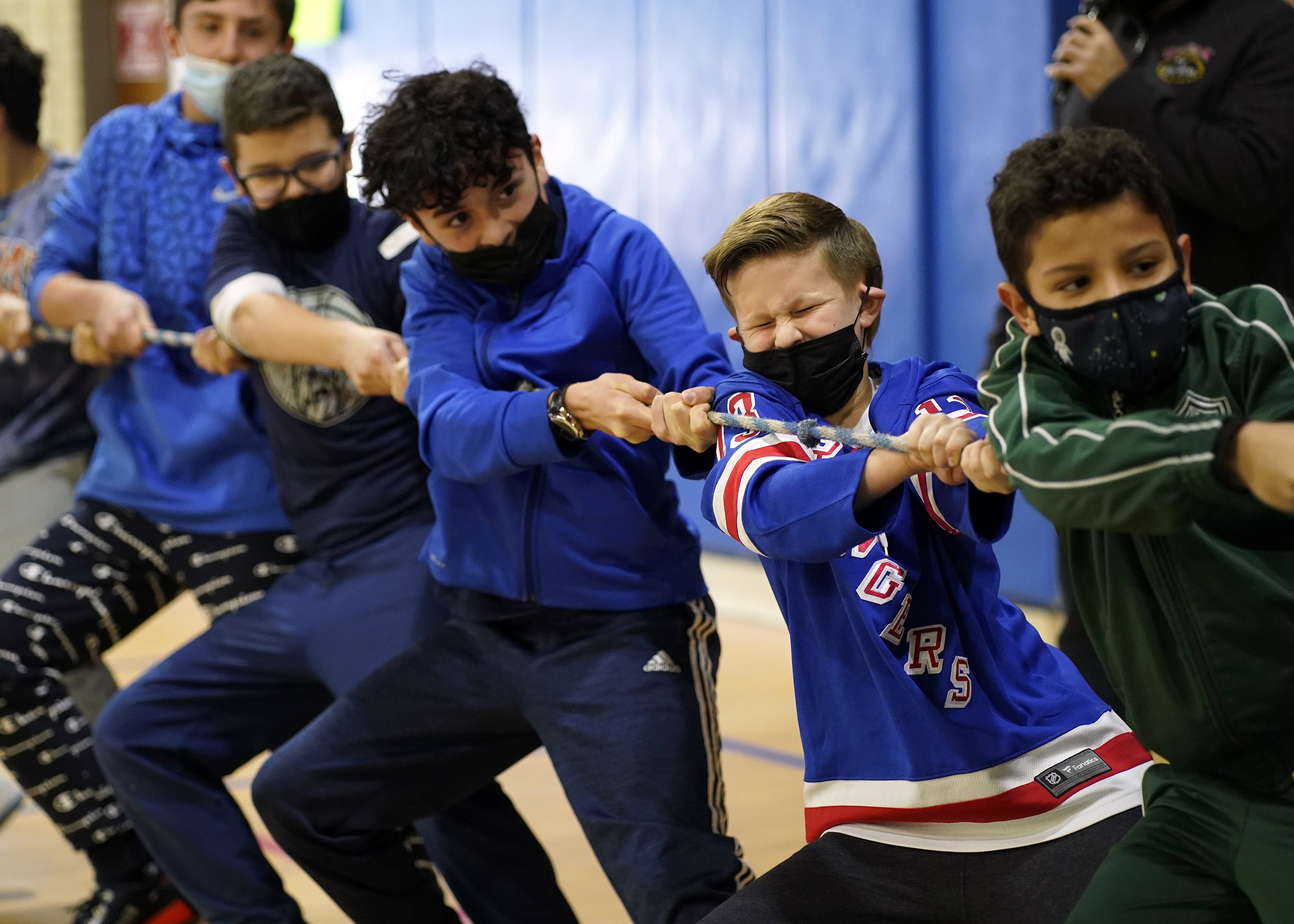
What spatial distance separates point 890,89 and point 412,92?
346 cm

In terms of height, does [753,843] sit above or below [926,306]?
below

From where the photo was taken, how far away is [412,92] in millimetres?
2490

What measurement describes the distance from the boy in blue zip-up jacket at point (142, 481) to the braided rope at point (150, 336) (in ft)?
0.10

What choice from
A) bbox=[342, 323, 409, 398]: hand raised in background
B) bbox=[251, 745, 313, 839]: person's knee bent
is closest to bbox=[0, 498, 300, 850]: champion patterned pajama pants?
bbox=[342, 323, 409, 398]: hand raised in background

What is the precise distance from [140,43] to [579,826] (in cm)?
861

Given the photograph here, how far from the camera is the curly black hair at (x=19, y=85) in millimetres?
4070

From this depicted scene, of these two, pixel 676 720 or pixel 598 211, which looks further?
pixel 598 211

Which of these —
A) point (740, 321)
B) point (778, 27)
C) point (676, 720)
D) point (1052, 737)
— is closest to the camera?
point (1052, 737)

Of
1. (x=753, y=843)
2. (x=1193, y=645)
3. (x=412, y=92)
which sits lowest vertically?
(x=753, y=843)

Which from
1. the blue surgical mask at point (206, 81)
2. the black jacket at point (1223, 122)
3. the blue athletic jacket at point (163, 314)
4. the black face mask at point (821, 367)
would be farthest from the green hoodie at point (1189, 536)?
the blue surgical mask at point (206, 81)

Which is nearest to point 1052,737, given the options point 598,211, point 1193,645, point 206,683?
point 1193,645

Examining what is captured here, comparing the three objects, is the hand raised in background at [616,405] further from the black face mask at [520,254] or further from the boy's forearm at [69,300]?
the boy's forearm at [69,300]

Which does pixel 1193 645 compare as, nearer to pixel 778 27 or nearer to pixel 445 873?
pixel 445 873

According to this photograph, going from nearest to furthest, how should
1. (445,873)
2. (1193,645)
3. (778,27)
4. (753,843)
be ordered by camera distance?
(1193,645)
(445,873)
(753,843)
(778,27)
